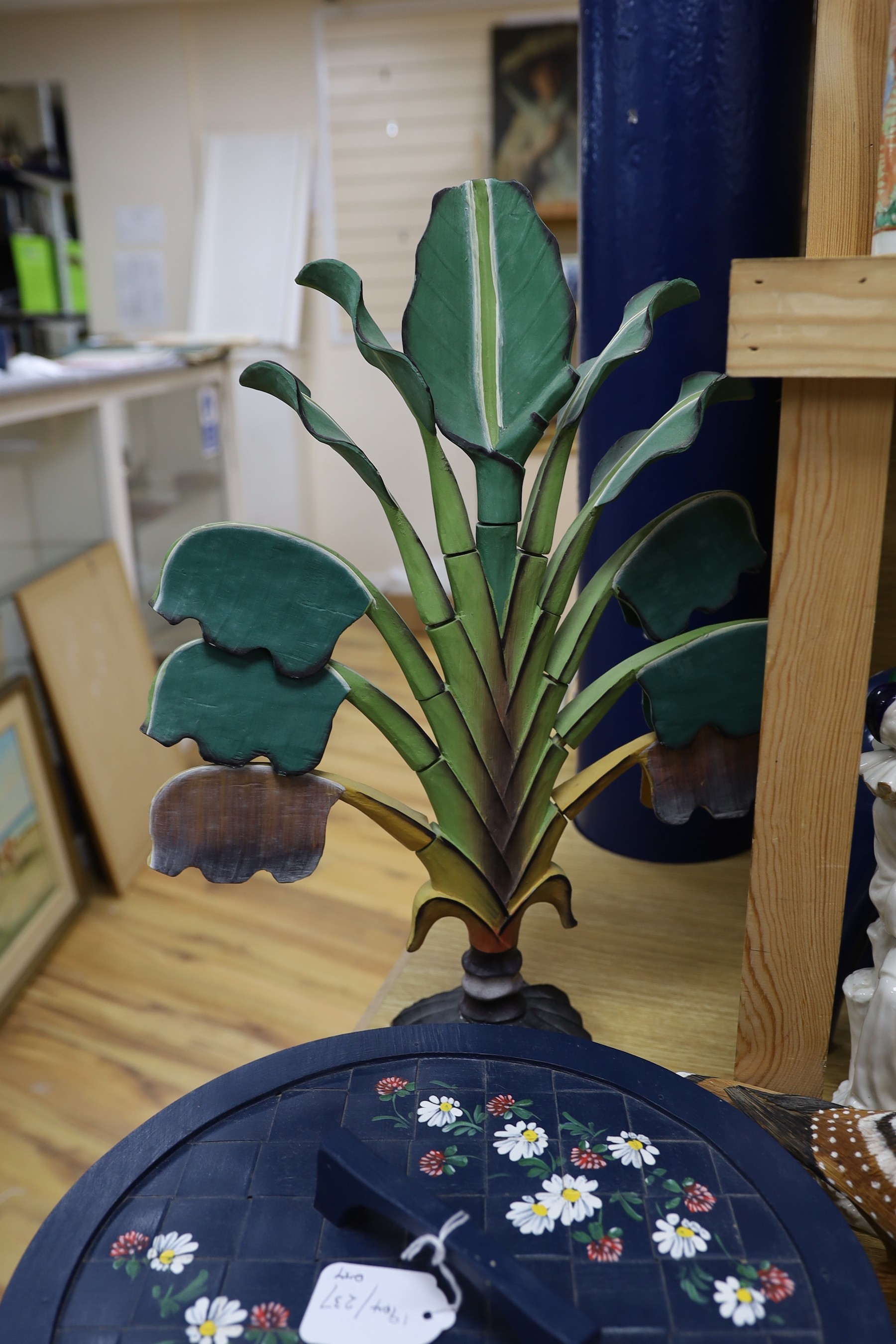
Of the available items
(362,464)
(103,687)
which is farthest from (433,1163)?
(103,687)

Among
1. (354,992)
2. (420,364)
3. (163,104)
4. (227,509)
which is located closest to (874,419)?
(420,364)

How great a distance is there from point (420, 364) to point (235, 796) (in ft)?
1.11

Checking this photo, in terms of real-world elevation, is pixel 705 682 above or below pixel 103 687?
above

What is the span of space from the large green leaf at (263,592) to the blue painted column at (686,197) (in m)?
0.46

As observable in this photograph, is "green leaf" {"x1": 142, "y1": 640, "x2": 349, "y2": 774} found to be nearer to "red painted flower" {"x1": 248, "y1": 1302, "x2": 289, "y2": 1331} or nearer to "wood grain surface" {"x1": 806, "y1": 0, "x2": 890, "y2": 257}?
"red painted flower" {"x1": 248, "y1": 1302, "x2": 289, "y2": 1331}

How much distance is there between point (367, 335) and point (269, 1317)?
1.91 ft

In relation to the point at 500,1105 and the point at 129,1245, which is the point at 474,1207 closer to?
the point at 500,1105

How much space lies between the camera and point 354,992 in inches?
76.1

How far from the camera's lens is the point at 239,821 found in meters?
0.75

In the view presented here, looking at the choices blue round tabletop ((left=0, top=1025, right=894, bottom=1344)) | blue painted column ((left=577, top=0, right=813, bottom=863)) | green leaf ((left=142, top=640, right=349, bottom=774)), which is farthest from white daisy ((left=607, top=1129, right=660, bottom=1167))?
blue painted column ((left=577, top=0, right=813, bottom=863))

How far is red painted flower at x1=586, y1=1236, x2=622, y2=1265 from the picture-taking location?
55 centimetres

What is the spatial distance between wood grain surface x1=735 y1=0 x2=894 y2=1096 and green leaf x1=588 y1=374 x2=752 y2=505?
0.21 feet

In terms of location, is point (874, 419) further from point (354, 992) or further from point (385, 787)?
point (385, 787)

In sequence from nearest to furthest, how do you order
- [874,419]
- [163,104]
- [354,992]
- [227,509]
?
[874,419] → [354,992] → [227,509] → [163,104]
